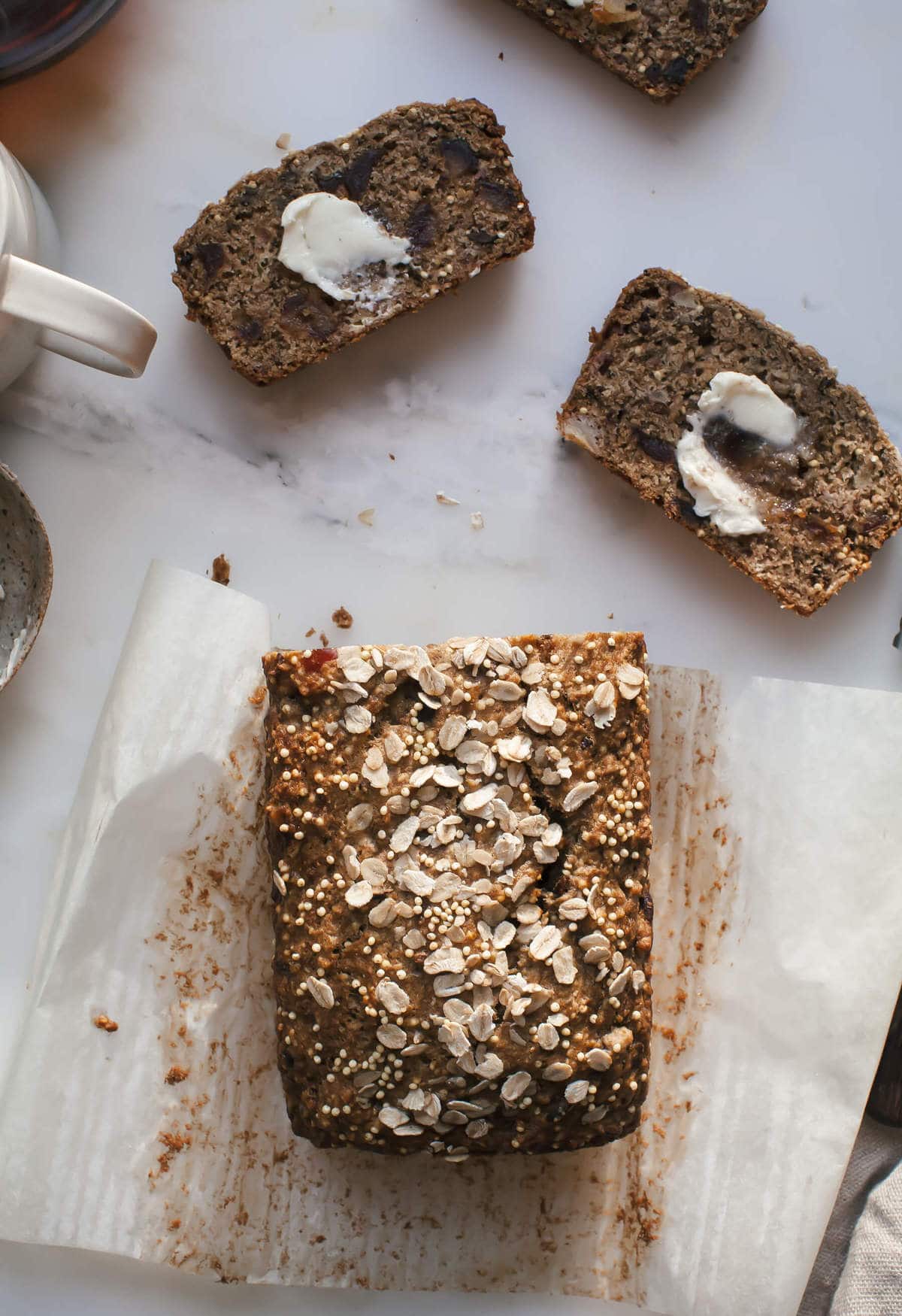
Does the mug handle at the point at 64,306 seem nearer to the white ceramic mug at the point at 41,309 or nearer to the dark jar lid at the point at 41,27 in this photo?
the white ceramic mug at the point at 41,309

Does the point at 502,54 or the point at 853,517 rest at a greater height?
the point at 502,54

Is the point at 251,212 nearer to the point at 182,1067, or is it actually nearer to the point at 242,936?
the point at 242,936

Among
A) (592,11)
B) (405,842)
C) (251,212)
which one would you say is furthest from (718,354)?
(405,842)

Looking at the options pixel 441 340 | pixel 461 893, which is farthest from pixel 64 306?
pixel 461 893

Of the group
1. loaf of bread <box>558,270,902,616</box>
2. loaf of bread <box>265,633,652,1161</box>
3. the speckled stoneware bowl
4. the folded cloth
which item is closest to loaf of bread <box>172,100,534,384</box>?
loaf of bread <box>558,270,902,616</box>

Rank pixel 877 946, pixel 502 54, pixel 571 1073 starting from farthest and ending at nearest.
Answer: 1. pixel 502 54
2. pixel 877 946
3. pixel 571 1073

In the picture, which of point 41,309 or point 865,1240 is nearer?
point 41,309

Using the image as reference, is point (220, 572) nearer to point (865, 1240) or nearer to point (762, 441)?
point (762, 441)

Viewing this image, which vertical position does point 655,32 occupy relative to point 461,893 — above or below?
above
